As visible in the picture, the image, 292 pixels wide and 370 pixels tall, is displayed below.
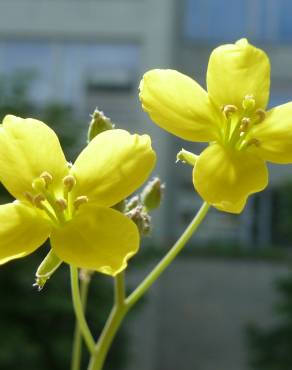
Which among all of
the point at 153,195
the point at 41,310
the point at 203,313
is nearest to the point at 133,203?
the point at 153,195

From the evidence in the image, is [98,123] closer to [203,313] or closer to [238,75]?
[238,75]

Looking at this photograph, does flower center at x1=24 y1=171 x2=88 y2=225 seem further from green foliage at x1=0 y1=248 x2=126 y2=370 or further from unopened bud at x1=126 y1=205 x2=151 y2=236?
green foliage at x1=0 y1=248 x2=126 y2=370

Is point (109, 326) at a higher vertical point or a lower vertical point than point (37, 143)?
lower

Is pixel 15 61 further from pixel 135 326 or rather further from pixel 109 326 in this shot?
pixel 109 326

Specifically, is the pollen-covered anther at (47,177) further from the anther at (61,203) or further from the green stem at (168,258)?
the green stem at (168,258)

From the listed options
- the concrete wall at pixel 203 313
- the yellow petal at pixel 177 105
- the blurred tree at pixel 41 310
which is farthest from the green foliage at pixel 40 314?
the yellow petal at pixel 177 105

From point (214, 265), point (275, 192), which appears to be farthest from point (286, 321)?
point (275, 192)
